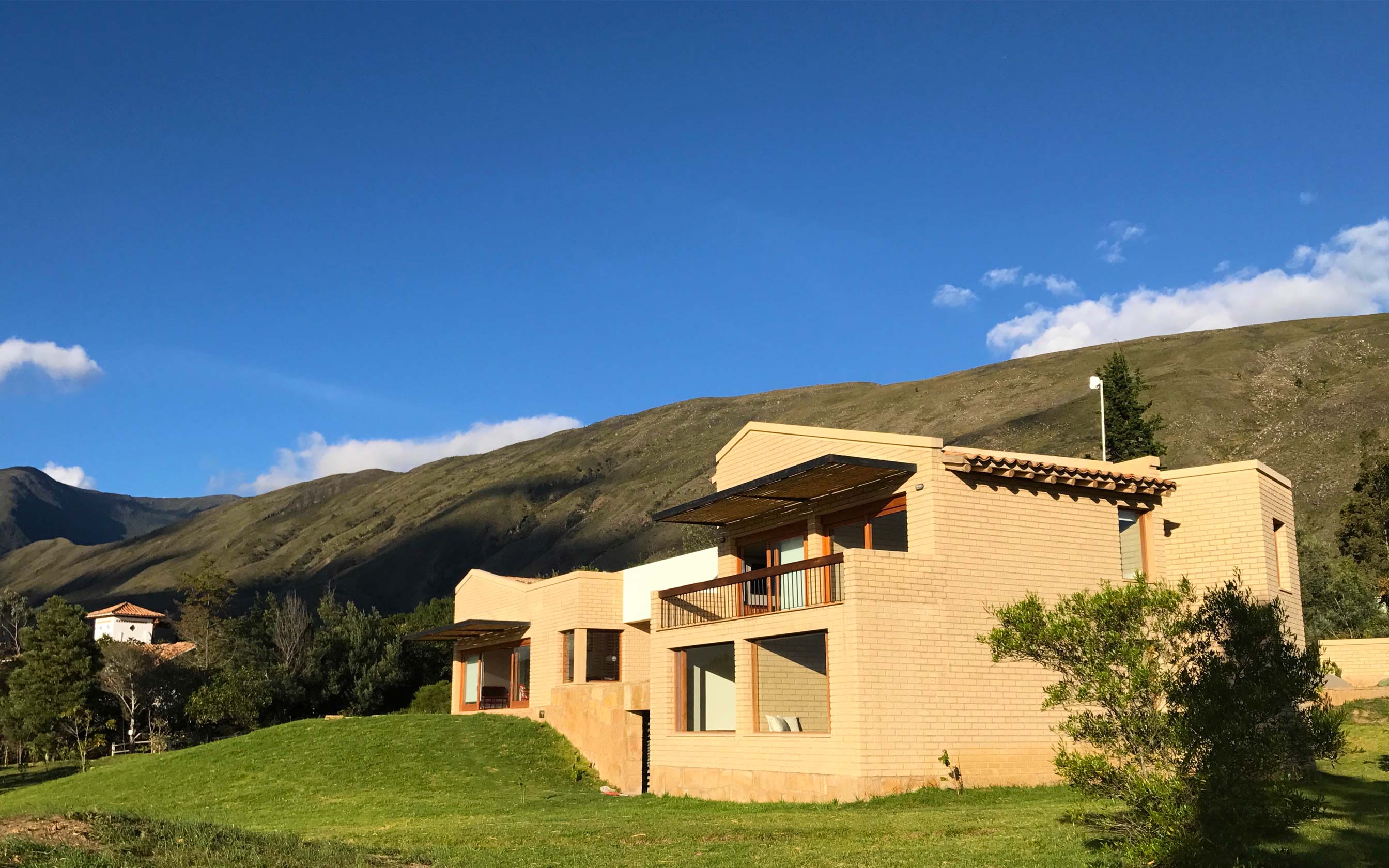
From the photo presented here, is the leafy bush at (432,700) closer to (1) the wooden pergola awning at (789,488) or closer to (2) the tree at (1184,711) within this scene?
(1) the wooden pergola awning at (789,488)

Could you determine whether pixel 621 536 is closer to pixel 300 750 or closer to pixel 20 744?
pixel 20 744

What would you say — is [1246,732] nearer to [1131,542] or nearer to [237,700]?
[1131,542]

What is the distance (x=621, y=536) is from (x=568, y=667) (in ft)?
257

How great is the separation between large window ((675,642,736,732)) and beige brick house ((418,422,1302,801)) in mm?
36

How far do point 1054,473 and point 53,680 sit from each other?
40018 millimetres

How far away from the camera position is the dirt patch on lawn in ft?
33.1

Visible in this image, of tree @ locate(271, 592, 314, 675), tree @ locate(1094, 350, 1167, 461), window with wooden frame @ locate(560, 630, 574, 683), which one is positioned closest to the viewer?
window with wooden frame @ locate(560, 630, 574, 683)

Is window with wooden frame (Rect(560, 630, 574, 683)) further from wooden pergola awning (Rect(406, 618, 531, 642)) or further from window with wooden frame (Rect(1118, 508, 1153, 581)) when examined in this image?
window with wooden frame (Rect(1118, 508, 1153, 581))

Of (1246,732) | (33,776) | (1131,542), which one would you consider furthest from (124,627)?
(1246,732)

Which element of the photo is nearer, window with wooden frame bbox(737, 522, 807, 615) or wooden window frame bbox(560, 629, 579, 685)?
window with wooden frame bbox(737, 522, 807, 615)

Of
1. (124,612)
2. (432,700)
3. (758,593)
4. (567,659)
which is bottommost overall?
(432,700)

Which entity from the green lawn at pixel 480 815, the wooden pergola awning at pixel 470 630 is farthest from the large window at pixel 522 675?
the green lawn at pixel 480 815

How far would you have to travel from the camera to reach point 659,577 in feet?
103

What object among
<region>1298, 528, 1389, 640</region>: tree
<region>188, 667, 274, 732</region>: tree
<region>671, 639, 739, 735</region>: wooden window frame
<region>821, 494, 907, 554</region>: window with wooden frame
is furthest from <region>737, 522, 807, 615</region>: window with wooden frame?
<region>188, 667, 274, 732</region>: tree
